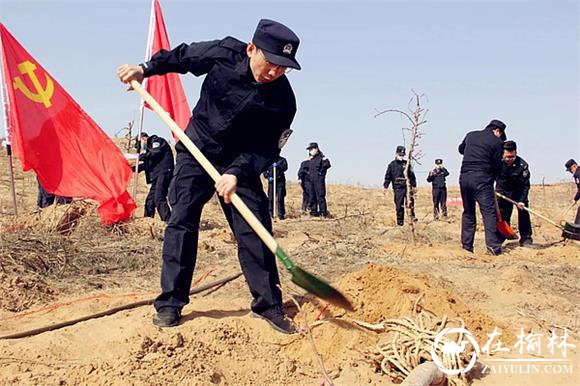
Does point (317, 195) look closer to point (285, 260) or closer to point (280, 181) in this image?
point (280, 181)

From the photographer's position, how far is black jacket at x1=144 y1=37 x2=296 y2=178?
380 centimetres

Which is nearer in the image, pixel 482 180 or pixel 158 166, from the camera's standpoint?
pixel 482 180

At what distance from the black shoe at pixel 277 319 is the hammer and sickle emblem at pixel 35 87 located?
594 centimetres

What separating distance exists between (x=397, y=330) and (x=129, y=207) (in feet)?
20.7

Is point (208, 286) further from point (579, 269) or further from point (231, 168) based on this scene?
point (579, 269)

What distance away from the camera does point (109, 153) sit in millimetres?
9172

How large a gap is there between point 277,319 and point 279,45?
166 centimetres

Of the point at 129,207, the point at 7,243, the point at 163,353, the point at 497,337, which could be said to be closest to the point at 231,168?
the point at 163,353

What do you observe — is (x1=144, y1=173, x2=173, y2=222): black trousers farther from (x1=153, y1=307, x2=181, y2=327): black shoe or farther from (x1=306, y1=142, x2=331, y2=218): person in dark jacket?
(x1=153, y1=307, x2=181, y2=327): black shoe

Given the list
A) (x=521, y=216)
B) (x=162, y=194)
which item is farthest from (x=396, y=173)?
(x=162, y=194)

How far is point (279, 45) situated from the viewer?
141 inches

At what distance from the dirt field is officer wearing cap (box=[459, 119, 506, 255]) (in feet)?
2.48

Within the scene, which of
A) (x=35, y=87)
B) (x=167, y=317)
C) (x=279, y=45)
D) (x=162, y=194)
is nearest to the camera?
(x=279, y=45)

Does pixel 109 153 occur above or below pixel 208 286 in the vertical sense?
above
